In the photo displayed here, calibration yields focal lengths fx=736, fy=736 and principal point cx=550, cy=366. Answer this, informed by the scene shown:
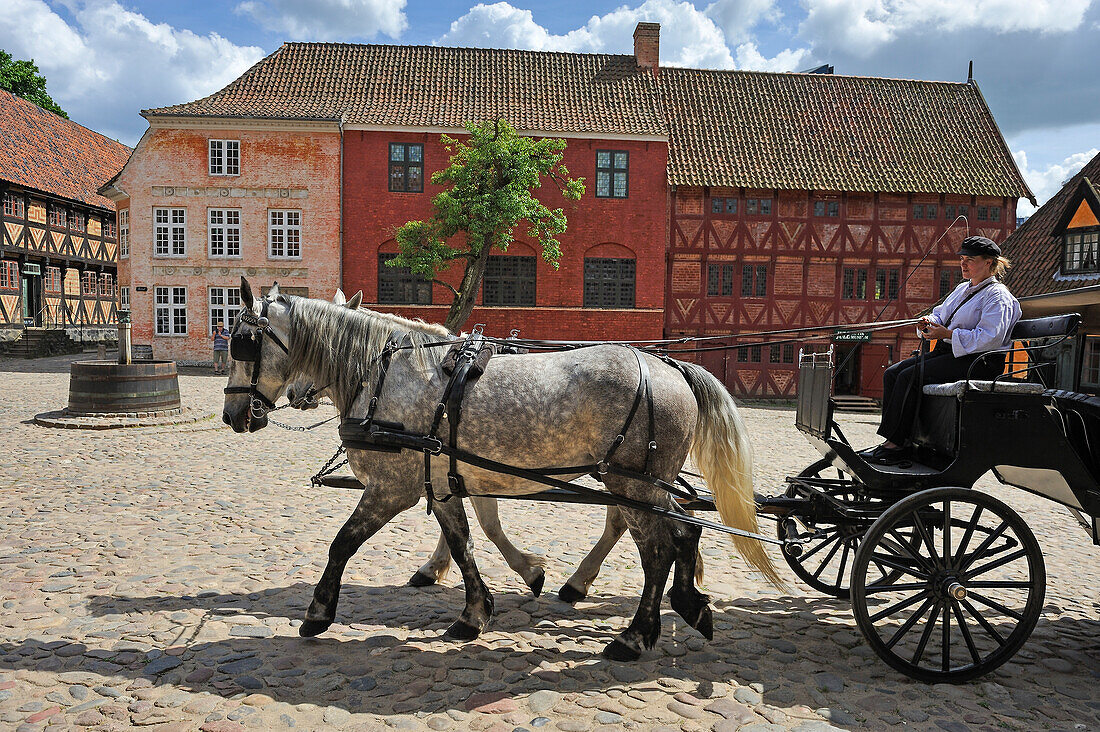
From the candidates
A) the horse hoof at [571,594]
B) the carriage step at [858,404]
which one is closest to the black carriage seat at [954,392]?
the horse hoof at [571,594]

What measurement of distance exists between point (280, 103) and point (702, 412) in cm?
2662

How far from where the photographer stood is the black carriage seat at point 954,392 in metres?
4.05

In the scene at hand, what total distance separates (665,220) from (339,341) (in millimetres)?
22933

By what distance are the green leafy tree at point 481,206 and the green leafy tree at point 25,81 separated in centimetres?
3006

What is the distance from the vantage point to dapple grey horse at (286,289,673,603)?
4891 mm

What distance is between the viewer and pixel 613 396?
4.35 meters

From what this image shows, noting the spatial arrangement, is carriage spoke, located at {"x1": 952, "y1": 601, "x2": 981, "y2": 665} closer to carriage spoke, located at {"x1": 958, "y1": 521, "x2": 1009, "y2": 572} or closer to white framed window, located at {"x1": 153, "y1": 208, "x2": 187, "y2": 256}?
carriage spoke, located at {"x1": 958, "y1": 521, "x2": 1009, "y2": 572}

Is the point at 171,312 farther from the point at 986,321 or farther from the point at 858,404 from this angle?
the point at 986,321

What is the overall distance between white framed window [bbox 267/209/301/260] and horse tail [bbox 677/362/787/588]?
81.3ft

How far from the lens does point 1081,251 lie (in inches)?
731

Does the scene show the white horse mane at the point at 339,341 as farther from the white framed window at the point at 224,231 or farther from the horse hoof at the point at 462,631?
the white framed window at the point at 224,231

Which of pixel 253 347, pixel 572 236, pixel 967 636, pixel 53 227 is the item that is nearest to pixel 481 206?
pixel 572 236

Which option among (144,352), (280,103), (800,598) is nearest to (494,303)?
(280,103)

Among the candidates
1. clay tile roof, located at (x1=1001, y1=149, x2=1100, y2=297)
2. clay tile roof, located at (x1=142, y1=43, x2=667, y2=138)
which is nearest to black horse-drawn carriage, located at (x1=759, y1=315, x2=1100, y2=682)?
clay tile roof, located at (x1=1001, y1=149, x2=1100, y2=297)
